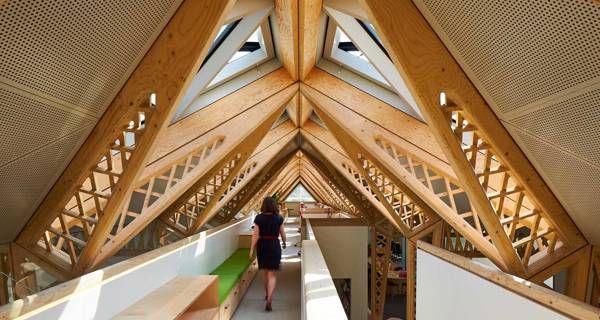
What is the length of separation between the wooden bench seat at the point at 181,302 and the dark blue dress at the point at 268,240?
815 millimetres

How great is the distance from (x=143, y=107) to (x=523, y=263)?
13.4 feet

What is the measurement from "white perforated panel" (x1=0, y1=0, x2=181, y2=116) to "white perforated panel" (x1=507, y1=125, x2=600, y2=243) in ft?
9.21

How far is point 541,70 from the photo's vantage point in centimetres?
261

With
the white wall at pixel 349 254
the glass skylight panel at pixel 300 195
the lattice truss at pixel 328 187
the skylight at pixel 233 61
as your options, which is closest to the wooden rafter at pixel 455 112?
the skylight at pixel 233 61

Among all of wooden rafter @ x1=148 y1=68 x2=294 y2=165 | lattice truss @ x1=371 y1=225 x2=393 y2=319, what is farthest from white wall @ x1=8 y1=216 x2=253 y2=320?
lattice truss @ x1=371 y1=225 x2=393 y2=319

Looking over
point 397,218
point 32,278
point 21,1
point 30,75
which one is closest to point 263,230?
point 32,278

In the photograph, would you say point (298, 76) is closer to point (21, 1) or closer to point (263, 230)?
point (263, 230)

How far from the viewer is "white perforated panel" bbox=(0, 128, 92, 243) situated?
3148 mm

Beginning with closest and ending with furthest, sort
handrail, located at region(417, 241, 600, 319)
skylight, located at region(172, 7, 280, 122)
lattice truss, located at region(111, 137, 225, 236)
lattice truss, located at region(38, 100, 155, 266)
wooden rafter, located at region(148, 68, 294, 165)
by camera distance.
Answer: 1. handrail, located at region(417, 241, 600, 319)
2. lattice truss, located at region(38, 100, 155, 266)
3. skylight, located at region(172, 7, 280, 122)
4. wooden rafter, located at region(148, 68, 294, 165)
5. lattice truss, located at region(111, 137, 225, 236)

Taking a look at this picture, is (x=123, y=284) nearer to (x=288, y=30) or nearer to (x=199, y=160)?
(x=199, y=160)

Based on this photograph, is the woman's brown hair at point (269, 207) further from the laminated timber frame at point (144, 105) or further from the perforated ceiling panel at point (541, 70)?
the perforated ceiling panel at point (541, 70)

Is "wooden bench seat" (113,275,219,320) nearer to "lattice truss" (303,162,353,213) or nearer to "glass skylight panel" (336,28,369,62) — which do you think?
"glass skylight panel" (336,28,369,62)

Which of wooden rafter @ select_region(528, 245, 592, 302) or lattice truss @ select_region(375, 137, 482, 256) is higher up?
lattice truss @ select_region(375, 137, 482, 256)

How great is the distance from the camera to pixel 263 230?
212 inches
